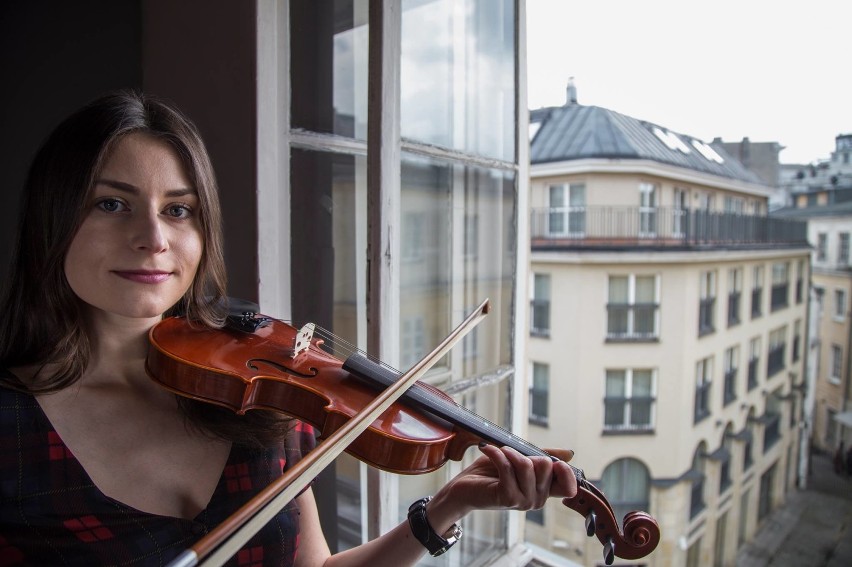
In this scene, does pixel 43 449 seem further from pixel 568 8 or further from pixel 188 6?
pixel 568 8

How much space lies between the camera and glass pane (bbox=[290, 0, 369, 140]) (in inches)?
41.7

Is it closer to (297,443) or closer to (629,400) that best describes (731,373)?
(629,400)

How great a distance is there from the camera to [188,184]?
0.64 m

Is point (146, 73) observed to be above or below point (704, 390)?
above

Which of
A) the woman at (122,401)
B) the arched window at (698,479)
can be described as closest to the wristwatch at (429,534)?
the woman at (122,401)

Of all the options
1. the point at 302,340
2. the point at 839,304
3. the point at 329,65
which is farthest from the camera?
the point at 839,304

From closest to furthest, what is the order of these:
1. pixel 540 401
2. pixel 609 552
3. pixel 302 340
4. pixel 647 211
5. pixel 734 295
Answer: pixel 609 552
pixel 302 340
pixel 734 295
pixel 647 211
pixel 540 401

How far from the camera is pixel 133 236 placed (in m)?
0.58

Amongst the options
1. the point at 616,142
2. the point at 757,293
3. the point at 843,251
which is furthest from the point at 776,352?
the point at 616,142

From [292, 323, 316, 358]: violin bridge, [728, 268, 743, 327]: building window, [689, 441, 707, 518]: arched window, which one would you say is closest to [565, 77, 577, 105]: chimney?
[728, 268, 743, 327]: building window

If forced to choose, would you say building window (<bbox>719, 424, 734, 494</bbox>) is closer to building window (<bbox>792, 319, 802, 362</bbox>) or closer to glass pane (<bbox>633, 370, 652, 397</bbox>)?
glass pane (<bbox>633, 370, 652, 397</bbox>)

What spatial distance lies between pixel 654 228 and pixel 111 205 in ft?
13.0

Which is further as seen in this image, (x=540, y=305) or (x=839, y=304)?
(x=540, y=305)

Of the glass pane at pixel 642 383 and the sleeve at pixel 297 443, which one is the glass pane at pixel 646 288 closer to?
the glass pane at pixel 642 383
